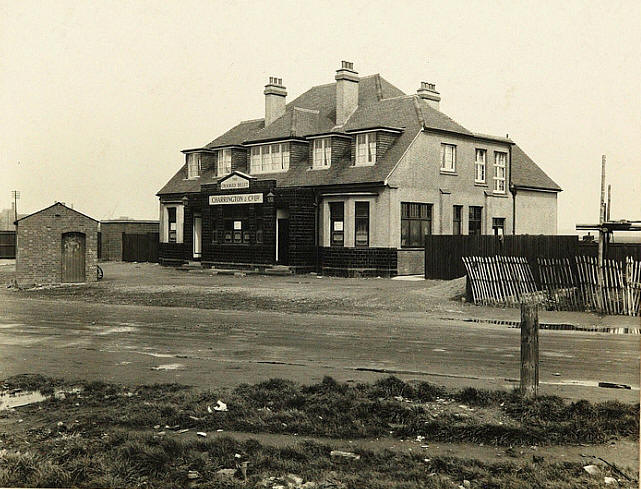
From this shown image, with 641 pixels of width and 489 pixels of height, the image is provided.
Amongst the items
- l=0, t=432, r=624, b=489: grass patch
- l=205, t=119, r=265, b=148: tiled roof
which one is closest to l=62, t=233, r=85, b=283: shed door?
l=205, t=119, r=265, b=148: tiled roof

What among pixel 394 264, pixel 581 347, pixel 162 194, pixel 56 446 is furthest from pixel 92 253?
pixel 56 446

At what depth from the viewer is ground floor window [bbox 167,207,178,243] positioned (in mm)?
44469

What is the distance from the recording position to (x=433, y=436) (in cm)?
689

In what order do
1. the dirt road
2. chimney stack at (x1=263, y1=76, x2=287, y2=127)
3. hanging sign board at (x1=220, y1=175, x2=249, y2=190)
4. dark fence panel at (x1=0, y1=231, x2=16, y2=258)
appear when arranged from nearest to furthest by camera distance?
the dirt road
hanging sign board at (x1=220, y1=175, x2=249, y2=190)
chimney stack at (x1=263, y1=76, x2=287, y2=127)
dark fence panel at (x1=0, y1=231, x2=16, y2=258)

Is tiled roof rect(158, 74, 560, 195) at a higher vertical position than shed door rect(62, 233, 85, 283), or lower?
higher

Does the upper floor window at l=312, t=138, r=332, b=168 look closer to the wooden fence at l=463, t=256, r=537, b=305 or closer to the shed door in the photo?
the shed door

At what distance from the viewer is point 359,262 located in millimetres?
32125

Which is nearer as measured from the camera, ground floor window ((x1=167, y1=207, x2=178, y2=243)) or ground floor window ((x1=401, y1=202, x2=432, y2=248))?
ground floor window ((x1=401, y1=202, x2=432, y2=248))

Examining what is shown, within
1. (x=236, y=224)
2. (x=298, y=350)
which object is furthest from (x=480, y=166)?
(x=298, y=350)

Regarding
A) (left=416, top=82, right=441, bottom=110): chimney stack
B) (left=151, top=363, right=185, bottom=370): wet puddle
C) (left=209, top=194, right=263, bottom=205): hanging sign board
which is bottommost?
(left=151, top=363, right=185, bottom=370): wet puddle

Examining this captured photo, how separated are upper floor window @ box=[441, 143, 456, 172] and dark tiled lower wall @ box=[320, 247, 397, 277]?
5906mm

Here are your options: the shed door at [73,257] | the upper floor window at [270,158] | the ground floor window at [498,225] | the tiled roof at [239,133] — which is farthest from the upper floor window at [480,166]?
the shed door at [73,257]

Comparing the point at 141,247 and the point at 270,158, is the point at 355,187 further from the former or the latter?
the point at 141,247

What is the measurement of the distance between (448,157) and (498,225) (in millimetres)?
5884
